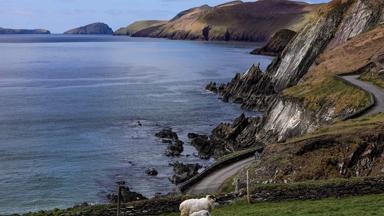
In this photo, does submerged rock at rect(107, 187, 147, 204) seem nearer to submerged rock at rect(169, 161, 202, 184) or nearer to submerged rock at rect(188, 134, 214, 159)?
submerged rock at rect(169, 161, 202, 184)

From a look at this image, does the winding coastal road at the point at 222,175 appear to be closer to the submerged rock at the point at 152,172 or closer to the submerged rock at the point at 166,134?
the submerged rock at the point at 152,172

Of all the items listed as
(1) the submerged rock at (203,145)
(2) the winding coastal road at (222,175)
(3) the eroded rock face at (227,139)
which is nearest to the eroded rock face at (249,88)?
(3) the eroded rock face at (227,139)

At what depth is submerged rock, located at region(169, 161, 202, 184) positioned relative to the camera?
53.5 meters

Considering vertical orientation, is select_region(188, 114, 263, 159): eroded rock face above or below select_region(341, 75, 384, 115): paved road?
below

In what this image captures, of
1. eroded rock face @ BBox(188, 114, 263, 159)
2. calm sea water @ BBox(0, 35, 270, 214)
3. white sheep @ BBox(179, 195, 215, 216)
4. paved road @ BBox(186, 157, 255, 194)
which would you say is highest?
white sheep @ BBox(179, 195, 215, 216)

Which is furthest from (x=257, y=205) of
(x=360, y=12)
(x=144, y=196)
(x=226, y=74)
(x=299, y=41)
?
(x=226, y=74)

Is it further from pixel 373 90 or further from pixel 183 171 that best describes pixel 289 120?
pixel 183 171

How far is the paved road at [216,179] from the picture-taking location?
4159 centimetres

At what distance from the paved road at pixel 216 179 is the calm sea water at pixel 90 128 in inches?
320

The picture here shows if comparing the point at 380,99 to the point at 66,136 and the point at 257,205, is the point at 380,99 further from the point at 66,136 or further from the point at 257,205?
the point at 66,136

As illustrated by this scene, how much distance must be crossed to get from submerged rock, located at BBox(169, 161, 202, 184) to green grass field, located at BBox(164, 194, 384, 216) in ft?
89.1

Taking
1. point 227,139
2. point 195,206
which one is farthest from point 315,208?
point 227,139

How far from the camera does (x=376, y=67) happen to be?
7025 cm

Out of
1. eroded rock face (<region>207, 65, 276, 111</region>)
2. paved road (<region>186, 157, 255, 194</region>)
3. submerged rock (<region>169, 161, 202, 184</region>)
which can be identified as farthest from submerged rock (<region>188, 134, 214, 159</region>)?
eroded rock face (<region>207, 65, 276, 111</region>)
